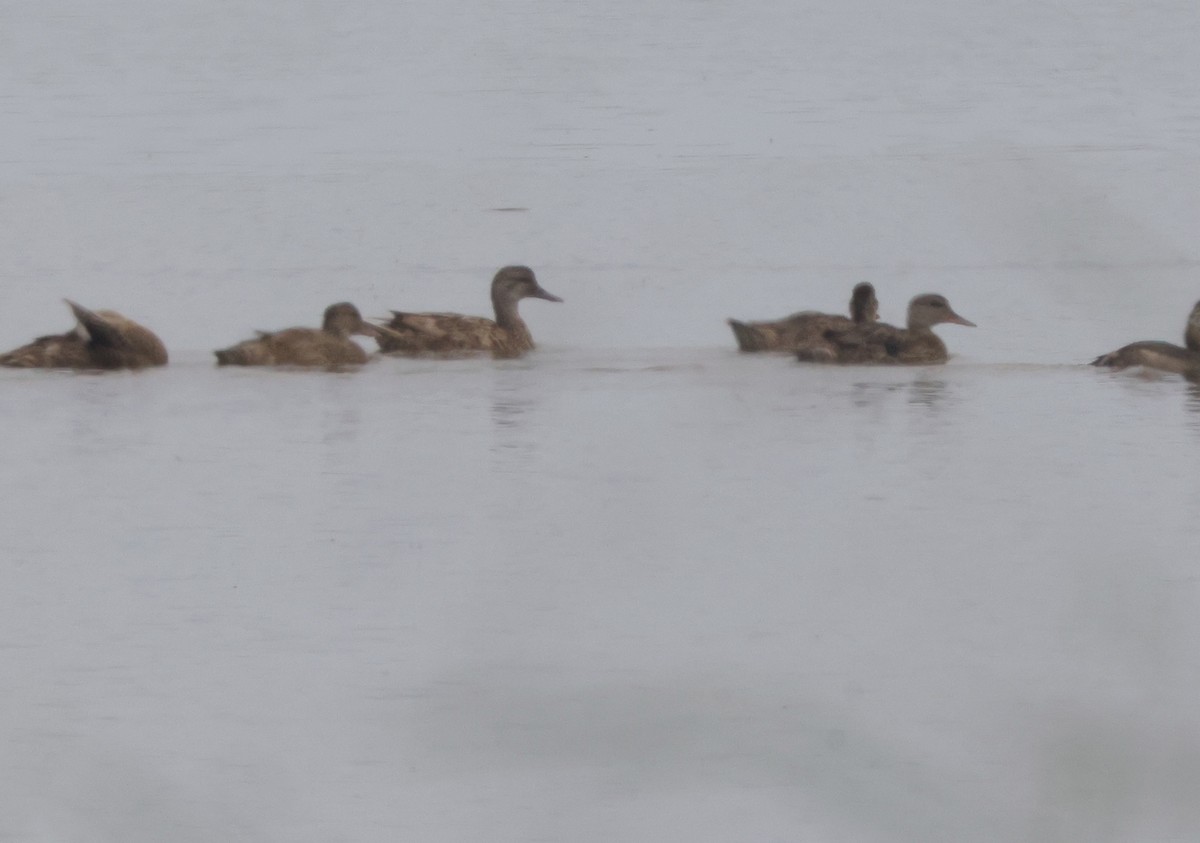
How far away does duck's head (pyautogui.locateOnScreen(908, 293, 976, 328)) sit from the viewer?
29.1ft

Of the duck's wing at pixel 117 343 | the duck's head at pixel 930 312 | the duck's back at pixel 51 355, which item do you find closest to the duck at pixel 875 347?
the duck's head at pixel 930 312

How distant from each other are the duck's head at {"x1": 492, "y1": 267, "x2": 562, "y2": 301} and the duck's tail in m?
1.36

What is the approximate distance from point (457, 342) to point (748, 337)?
4.13ft

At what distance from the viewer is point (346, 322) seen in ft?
28.9

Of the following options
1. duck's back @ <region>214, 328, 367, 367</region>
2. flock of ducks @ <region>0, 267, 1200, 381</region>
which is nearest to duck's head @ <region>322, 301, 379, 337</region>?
flock of ducks @ <region>0, 267, 1200, 381</region>

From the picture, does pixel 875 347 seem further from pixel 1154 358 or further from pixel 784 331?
pixel 1154 358

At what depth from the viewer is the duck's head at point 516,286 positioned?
Result: 9.88 m

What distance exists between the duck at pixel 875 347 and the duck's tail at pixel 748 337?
0.18 meters

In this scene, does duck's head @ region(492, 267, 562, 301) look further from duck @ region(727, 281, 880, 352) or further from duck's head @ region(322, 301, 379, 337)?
duck @ region(727, 281, 880, 352)

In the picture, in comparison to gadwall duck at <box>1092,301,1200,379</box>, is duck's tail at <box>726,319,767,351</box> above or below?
above

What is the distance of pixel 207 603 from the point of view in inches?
149

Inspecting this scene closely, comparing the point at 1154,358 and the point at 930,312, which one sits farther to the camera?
the point at 930,312

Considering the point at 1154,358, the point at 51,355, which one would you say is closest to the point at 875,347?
the point at 1154,358

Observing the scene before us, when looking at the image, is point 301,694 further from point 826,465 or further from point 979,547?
point 826,465
